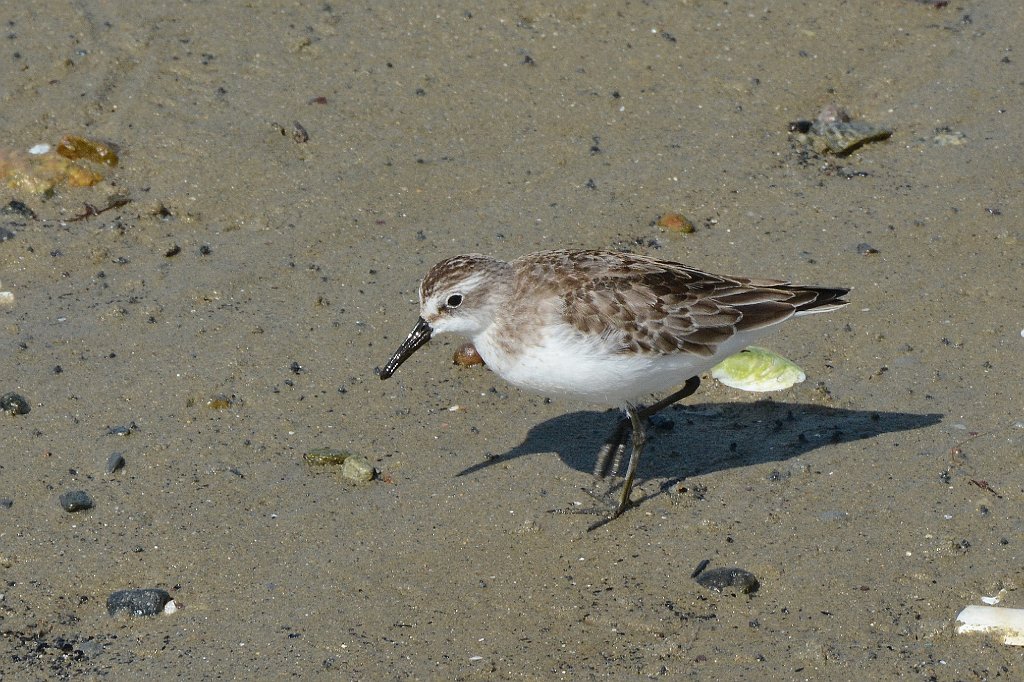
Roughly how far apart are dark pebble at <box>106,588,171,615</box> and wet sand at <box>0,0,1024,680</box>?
2.9 inches

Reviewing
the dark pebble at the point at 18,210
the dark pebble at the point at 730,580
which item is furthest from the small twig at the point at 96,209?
the dark pebble at the point at 730,580

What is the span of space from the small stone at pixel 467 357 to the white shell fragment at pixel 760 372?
153 centimetres

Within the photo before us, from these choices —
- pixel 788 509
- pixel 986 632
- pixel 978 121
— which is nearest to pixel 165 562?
pixel 788 509

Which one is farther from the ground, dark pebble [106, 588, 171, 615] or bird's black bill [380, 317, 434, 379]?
bird's black bill [380, 317, 434, 379]

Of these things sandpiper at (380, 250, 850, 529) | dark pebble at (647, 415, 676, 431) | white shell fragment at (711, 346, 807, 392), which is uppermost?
sandpiper at (380, 250, 850, 529)

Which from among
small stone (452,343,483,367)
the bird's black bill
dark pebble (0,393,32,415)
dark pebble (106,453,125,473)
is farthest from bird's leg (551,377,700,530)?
dark pebble (0,393,32,415)

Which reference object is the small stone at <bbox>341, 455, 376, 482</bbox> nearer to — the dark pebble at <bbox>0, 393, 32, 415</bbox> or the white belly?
the white belly

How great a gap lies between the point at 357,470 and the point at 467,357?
1.26 m

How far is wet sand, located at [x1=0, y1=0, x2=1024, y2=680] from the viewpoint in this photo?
594 centimetres

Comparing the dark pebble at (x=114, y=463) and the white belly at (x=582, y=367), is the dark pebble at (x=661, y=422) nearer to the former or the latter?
the white belly at (x=582, y=367)

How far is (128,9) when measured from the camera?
10266 mm

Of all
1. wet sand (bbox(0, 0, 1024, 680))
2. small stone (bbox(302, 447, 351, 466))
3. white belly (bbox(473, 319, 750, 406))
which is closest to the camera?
wet sand (bbox(0, 0, 1024, 680))

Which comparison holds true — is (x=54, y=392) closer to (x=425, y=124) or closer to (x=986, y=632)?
(x=425, y=124)

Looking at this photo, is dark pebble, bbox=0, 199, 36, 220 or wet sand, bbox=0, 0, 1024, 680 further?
dark pebble, bbox=0, 199, 36, 220
